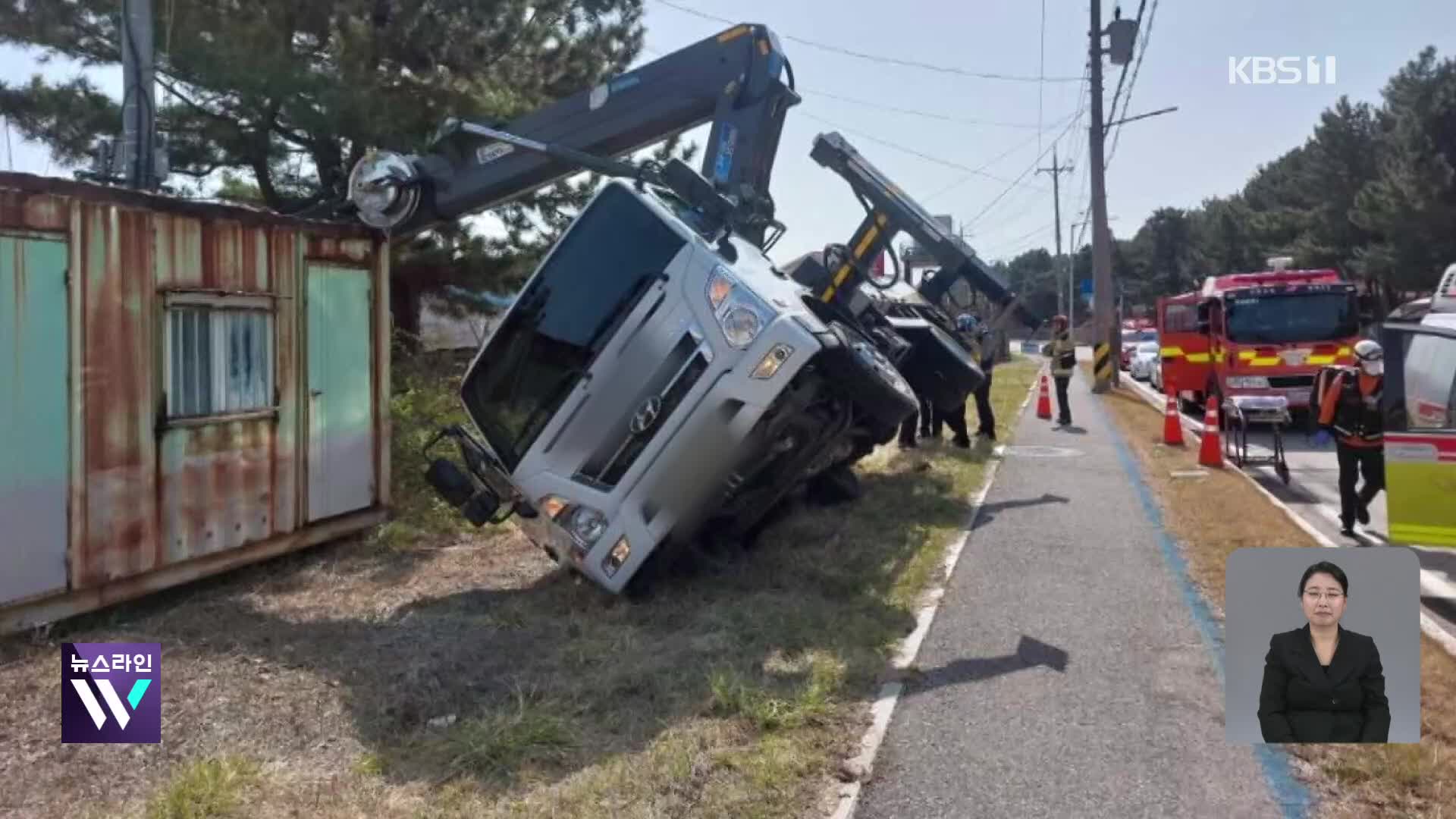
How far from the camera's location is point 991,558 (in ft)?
25.5

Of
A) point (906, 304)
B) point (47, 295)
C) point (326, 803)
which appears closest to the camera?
point (326, 803)

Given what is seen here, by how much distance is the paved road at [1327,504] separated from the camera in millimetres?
6770

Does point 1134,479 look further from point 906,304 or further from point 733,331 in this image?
point 733,331

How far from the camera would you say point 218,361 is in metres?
6.79

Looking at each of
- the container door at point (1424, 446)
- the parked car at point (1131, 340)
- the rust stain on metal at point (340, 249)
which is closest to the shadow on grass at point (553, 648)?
the rust stain on metal at point (340, 249)

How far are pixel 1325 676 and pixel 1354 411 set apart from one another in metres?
6.59

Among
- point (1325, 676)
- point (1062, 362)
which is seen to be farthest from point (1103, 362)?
point (1325, 676)

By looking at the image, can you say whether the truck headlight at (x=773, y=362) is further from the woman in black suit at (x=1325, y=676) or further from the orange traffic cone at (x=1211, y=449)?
the orange traffic cone at (x=1211, y=449)

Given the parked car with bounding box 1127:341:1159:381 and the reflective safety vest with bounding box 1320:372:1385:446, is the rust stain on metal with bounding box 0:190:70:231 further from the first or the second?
the parked car with bounding box 1127:341:1159:381

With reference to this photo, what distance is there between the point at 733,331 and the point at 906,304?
21.0 feet

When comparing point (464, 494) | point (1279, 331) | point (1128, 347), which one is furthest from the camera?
point (1128, 347)

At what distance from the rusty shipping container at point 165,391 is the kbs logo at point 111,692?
2.04 ft

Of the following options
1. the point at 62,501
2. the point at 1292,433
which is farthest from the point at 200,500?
the point at 1292,433

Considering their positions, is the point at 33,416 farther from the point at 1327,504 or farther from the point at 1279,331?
the point at 1279,331
